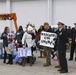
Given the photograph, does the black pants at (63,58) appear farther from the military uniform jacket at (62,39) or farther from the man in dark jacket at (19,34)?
the man in dark jacket at (19,34)

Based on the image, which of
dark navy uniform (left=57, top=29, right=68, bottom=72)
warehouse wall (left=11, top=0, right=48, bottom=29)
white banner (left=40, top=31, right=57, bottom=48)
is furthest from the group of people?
warehouse wall (left=11, top=0, right=48, bottom=29)

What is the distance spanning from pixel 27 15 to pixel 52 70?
63.5 ft

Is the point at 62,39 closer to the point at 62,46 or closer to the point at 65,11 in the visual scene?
the point at 62,46

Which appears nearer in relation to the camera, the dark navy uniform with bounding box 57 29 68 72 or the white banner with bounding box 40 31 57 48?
the dark navy uniform with bounding box 57 29 68 72

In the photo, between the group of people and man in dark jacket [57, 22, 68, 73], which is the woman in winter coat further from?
man in dark jacket [57, 22, 68, 73]

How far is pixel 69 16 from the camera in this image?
27812mm

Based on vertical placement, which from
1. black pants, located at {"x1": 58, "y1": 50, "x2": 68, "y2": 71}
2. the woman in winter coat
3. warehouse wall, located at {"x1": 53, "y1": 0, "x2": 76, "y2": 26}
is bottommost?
black pants, located at {"x1": 58, "y1": 50, "x2": 68, "y2": 71}

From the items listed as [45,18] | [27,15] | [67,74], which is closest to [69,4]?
[45,18]

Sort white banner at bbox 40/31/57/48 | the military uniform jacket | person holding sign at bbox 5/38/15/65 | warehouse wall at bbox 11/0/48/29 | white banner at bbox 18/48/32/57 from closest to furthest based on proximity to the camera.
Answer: the military uniform jacket, white banner at bbox 40/31/57/48, white banner at bbox 18/48/32/57, person holding sign at bbox 5/38/15/65, warehouse wall at bbox 11/0/48/29

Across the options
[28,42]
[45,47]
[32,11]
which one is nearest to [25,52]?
[28,42]

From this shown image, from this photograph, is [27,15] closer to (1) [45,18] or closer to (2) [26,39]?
(1) [45,18]

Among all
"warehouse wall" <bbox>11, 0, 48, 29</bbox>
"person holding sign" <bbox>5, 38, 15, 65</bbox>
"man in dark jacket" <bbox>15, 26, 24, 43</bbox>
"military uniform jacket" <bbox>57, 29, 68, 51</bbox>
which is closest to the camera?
"military uniform jacket" <bbox>57, 29, 68, 51</bbox>

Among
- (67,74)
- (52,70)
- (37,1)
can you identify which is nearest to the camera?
(67,74)

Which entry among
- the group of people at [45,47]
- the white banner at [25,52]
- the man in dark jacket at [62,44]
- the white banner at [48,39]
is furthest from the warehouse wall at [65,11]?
the man in dark jacket at [62,44]
